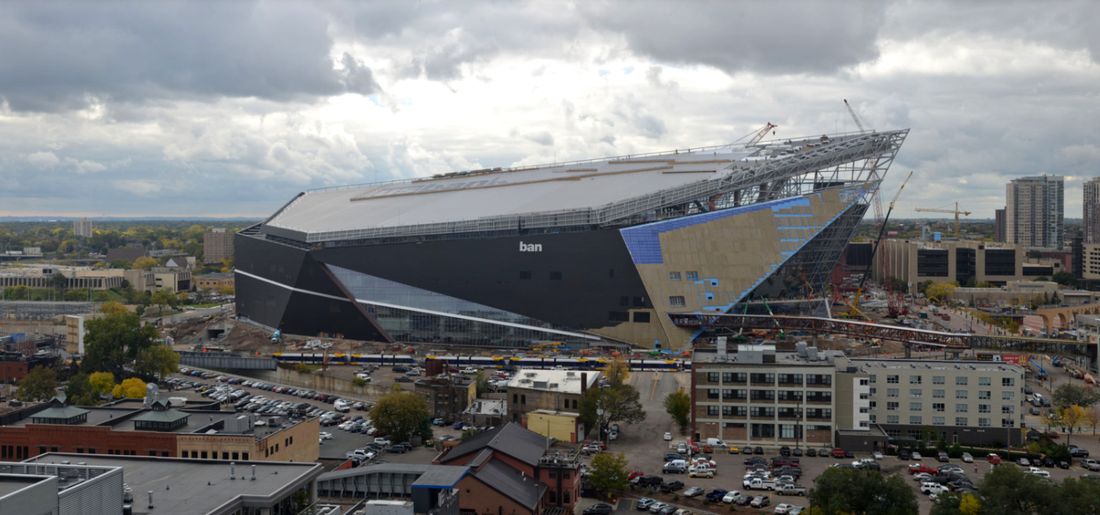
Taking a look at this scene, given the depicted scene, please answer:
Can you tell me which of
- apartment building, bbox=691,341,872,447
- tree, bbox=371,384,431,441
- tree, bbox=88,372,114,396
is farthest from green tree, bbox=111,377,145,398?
apartment building, bbox=691,341,872,447

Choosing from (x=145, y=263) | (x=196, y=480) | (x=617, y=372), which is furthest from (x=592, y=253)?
(x=145, y=263)

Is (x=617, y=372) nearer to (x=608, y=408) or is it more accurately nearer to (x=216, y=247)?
(x=608, y=408)

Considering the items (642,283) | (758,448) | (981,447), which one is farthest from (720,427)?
(642,283)

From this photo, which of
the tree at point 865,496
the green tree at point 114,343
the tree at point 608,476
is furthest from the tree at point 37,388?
the tree at point 865,496

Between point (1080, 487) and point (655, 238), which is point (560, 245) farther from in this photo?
point (1080, 487)

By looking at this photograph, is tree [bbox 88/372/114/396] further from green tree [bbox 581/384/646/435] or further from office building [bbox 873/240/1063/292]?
office building [bbox 873/240/1063/292]
